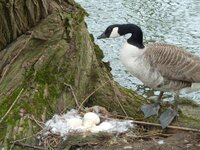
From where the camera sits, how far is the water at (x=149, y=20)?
36.4 feet

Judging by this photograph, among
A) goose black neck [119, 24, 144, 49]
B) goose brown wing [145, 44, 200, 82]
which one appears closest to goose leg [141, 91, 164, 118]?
goose brown wing [145, 44, 200, 82]

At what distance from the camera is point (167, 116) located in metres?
6.35

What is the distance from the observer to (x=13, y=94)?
6.22 meters

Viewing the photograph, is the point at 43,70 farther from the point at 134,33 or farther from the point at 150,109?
the point at 150,109

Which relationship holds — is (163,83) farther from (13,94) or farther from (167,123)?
(13,94)

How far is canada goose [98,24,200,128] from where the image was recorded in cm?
623

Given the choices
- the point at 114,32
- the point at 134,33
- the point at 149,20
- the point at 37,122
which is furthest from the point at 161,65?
the point at 149,20

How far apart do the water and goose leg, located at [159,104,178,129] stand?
344 centimetres

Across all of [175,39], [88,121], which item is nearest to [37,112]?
[88,121]

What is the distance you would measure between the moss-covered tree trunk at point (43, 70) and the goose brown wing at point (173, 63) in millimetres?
619

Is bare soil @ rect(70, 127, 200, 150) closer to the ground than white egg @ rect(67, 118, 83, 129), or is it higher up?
closer to the ground

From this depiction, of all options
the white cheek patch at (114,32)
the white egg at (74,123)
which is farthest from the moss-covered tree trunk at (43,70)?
the white cheek patch at (114,32)

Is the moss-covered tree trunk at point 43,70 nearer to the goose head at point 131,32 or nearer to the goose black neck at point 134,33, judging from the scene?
the goose head at point 131,32

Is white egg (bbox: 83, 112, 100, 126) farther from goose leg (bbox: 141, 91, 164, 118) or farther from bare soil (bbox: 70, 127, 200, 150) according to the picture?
goose leg (bbox: 141, 91, 164, 118)
